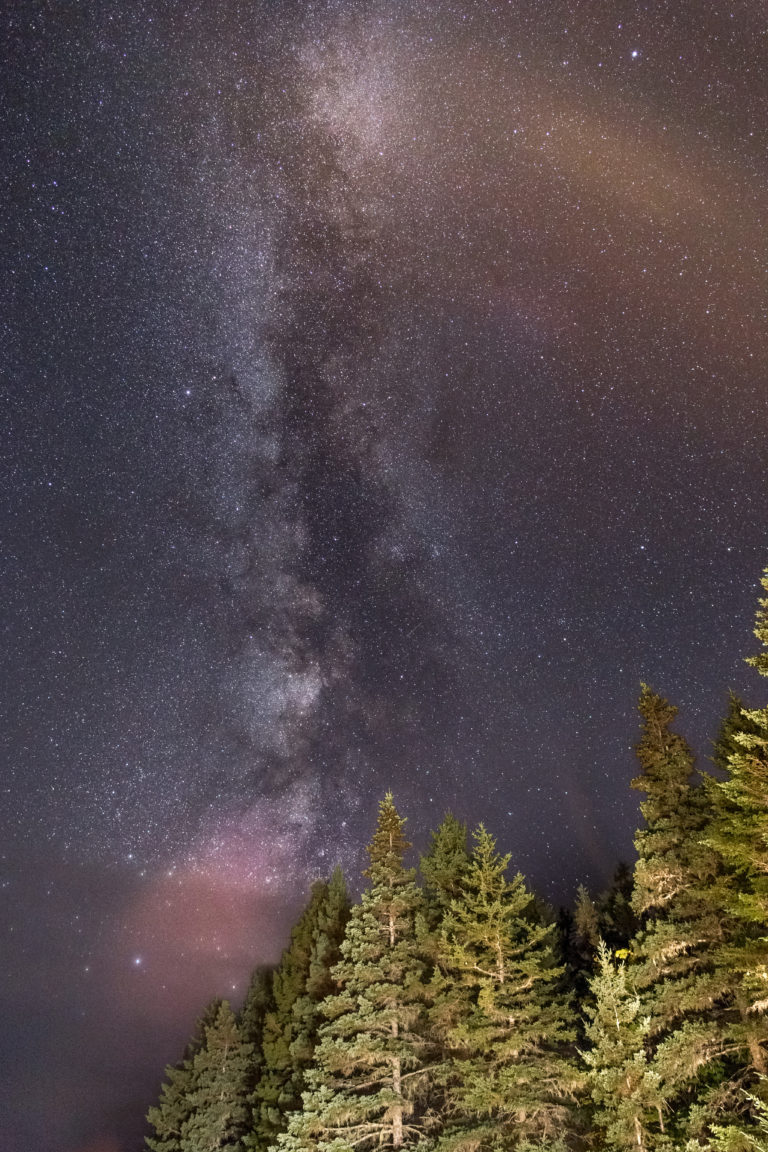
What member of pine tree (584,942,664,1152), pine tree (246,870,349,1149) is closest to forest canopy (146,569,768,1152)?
pine tree (584,942,664,1152)

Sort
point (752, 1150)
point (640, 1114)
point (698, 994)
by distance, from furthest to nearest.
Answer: point (698, 994) < point (640, 1114) < point (752, 1150)

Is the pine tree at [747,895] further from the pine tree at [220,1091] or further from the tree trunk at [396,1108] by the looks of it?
the pine tree at [220,1091]

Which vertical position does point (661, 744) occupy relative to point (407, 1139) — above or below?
above

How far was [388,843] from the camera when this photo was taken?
84.8ft

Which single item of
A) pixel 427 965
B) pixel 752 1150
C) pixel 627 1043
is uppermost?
pixel 427 965

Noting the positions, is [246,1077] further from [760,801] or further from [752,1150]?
[760,801]

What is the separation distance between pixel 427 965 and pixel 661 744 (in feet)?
36.7

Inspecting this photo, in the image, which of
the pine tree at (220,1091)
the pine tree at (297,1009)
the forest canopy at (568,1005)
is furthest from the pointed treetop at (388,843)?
the pine tree at (220,1091)

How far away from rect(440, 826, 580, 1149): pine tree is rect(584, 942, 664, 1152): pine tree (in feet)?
5.59

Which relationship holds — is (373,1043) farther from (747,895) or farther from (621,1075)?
(747,895)

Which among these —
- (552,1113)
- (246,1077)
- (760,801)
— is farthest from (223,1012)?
(760,801)

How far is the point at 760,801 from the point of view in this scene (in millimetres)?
16469

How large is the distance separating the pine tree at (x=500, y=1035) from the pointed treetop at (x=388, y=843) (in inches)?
138

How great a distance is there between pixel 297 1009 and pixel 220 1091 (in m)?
12.5
